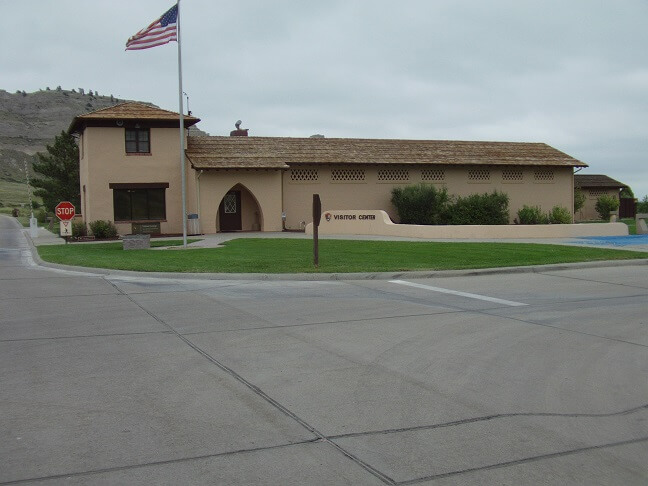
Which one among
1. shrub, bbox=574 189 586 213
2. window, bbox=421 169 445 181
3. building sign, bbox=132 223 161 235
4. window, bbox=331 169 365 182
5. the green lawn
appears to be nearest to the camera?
the green lawn

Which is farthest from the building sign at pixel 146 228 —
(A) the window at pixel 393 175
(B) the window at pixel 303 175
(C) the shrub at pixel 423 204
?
(C) the shrub at pixel 423 204

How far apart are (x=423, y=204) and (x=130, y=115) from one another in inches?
651

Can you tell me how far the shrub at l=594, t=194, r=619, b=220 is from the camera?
52.2 metres

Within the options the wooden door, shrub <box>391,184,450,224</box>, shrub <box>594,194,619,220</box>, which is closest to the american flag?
the wooden door

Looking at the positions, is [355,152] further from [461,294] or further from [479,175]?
[461,294]

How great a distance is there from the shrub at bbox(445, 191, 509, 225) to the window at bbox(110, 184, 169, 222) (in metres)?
15.9

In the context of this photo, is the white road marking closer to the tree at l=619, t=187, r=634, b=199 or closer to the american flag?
the american flag

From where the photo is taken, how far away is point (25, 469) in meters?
4.85

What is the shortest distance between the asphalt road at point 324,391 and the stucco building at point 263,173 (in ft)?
79.8

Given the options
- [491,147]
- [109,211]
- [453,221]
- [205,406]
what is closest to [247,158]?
[109,211]

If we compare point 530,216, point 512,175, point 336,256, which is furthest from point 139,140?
point 512,175

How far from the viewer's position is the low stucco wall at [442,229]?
29.5 meters

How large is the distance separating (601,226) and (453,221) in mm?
8736

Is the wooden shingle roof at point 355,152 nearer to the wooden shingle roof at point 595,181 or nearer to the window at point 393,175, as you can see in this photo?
the window at point 393,175
